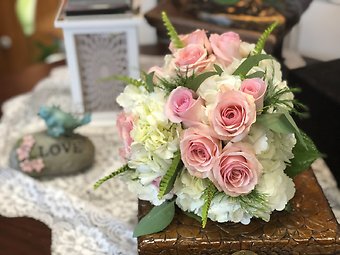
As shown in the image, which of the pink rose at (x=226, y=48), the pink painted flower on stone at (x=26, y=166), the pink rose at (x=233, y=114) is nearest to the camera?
the pink rose at (x=233, y=114)

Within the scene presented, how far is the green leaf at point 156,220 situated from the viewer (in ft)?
2.25

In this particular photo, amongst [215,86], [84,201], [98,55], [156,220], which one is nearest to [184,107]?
[215,86]

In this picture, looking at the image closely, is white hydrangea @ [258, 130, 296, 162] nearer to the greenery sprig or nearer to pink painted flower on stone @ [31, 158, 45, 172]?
the greenery sprig

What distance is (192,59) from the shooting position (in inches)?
28.2

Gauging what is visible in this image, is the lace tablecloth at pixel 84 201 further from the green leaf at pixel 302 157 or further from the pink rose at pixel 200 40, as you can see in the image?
the pink rose at pixel 200 40

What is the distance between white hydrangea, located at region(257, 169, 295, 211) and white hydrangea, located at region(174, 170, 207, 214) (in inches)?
2.6

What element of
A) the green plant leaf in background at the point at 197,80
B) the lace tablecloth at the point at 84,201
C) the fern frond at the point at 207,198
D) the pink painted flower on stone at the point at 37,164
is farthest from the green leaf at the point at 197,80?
the pink painted flower on stone at the point at 37,164

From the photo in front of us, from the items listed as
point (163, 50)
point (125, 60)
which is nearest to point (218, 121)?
point (125, 60)

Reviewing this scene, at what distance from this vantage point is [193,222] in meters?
0.70

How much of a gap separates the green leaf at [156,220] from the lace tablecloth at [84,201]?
4.5 inches

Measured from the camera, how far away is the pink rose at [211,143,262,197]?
640mm

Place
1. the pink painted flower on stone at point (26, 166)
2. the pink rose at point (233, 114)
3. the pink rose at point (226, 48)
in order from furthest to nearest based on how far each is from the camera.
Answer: the pink painted flower on stone at point (26, 166) → the pink rose at point (226, 48) → the pink rose at point (233, 114)

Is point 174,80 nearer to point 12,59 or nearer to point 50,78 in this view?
point 50,78

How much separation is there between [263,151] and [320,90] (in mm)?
295
